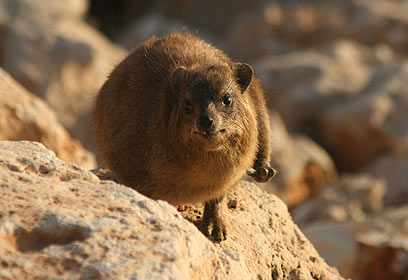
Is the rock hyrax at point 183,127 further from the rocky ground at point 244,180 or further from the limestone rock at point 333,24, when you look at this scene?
the limestone rock at point 333,24

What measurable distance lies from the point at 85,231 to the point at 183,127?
200 cm

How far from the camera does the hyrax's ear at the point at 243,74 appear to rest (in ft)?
19.8

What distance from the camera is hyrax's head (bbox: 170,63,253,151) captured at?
17.8 ft

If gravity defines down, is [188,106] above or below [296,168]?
below

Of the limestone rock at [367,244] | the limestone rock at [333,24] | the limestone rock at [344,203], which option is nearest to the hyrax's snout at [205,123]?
the limestone rock at [367,244]

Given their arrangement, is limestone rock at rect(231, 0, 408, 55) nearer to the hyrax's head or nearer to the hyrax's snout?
the hyrax's head

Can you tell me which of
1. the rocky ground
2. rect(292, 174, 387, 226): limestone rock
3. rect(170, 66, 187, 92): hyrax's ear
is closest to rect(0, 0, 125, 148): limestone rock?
the rocky ground

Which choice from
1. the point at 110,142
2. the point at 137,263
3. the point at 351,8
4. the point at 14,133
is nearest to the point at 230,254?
the point at 137,263

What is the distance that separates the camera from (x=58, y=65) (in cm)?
1302

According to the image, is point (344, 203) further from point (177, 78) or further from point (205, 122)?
point (205, 122)

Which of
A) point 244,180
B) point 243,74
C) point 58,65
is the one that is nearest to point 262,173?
point 244,180

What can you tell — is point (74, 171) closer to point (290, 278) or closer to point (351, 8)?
point (290, 278)

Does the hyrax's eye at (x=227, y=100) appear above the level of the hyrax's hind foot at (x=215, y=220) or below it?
above

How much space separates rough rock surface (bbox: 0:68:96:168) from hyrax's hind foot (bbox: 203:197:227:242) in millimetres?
3733
